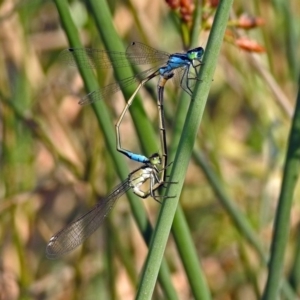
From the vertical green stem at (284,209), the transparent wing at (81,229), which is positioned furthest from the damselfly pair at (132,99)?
the vertical green stem at (284,209)

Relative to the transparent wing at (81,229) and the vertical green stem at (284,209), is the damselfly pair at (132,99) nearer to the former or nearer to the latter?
the transparent wing at (81,229)

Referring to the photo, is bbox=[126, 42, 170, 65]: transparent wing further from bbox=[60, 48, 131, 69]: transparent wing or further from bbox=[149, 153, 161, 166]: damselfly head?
bbox=[149, 153, 161, 166]: damselfly head

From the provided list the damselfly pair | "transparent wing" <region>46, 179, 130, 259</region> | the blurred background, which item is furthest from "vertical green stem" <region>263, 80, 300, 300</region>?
the blurred background

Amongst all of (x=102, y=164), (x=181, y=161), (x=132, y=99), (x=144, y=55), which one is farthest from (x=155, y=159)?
(x=102, y=164)

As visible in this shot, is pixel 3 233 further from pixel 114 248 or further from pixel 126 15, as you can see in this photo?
pixel 126 15

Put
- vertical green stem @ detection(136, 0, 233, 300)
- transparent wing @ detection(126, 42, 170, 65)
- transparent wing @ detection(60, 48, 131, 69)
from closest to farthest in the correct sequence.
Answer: vertical green stem @ detection(136, 0, 233, 300)
transparent wing @ detection(60, 48, 131, 69)
transparent wing @ detection(126, 42, 170, 65)

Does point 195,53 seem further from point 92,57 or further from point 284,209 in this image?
point 284,209
